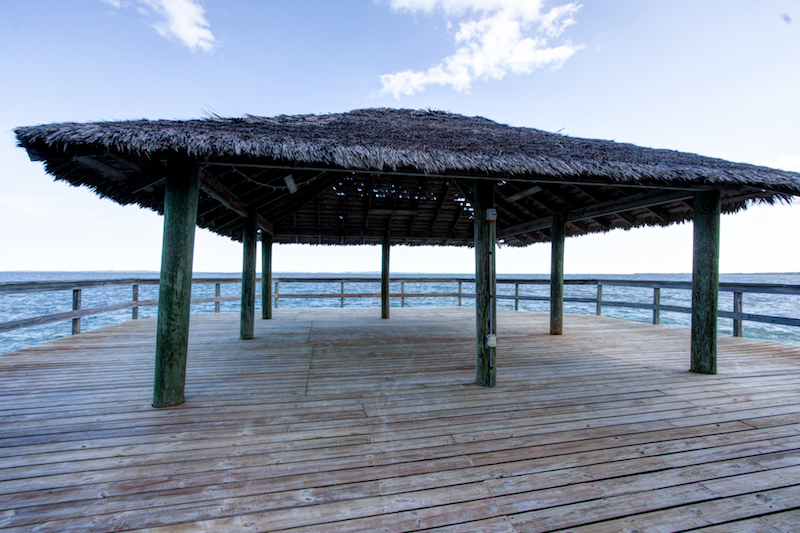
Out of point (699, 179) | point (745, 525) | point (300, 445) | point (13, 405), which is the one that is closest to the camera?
point (745, 525)

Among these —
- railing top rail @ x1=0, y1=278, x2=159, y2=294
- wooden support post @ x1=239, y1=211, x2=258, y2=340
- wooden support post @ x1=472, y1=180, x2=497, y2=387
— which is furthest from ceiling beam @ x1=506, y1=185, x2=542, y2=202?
railing top rail @ x1=0, y1=278, x2=159, y2=294

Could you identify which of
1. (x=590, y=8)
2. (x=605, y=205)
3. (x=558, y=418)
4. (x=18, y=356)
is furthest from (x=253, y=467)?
(x=590, y=8)

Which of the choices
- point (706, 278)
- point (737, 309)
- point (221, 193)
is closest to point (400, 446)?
point (221, 193)

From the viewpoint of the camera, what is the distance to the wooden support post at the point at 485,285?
3.22 m

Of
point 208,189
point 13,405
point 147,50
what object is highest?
point 147,50

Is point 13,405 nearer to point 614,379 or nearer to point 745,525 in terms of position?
point 745,525

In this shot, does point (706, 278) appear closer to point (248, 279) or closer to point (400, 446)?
point (400, 446)

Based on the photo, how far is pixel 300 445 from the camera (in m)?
2.05

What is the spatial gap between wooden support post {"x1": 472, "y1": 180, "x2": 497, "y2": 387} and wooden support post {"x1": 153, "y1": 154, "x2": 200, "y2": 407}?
2725mm

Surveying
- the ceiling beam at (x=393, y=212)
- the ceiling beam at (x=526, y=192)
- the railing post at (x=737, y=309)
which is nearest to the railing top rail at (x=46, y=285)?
the ceiling beam at (x=393, y=212)

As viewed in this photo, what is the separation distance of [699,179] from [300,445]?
4587 millimetres

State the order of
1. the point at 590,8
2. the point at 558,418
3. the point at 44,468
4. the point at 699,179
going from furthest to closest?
1. the point at 590,8
2. the point at 699,179
3. the point at 558,418
4. the point at 44,468

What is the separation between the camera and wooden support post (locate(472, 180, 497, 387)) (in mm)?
3219

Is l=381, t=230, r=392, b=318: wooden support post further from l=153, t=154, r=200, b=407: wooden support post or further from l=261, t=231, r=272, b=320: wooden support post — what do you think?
l=153, t=154, r=200, b=407: wooden support post
